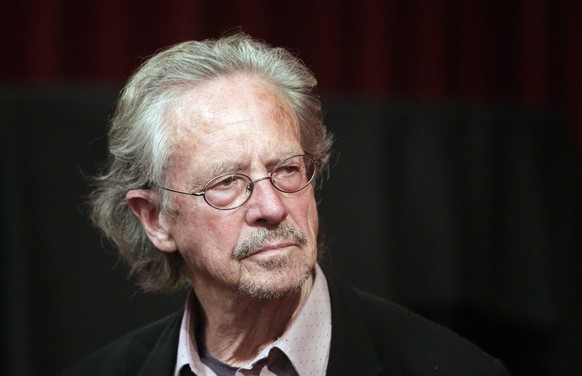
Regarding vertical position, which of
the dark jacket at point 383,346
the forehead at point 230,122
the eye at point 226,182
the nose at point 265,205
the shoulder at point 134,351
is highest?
the forehead at point 230,122

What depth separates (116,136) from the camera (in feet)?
6.64

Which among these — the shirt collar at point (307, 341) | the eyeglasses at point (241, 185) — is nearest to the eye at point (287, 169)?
the eyeglasses at point (241, 185)

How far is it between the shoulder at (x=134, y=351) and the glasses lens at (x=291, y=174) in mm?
462

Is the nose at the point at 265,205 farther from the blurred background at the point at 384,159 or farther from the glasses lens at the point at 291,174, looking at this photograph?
the blurred background at the point at 384,159

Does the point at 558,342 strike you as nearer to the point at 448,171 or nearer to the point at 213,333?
the point at 448,171

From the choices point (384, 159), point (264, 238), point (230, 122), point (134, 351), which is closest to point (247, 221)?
point (264, 238)

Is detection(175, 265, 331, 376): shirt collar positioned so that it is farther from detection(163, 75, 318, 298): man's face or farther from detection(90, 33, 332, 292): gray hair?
detection(90, 33, 332, 292): gray hair

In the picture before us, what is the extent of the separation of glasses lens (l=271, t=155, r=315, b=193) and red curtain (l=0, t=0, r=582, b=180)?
1515 millimetres

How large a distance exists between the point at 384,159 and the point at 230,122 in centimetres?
113

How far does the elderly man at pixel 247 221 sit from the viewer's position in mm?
1793

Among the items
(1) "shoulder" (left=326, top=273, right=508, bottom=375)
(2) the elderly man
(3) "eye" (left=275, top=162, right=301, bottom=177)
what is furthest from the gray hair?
(1) "shoulder" (left=326, top=273, right=508, bottom=375)

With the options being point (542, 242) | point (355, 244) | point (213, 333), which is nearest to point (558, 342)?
point (542, 242)

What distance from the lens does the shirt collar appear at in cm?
181

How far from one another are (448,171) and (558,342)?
0.65 m
